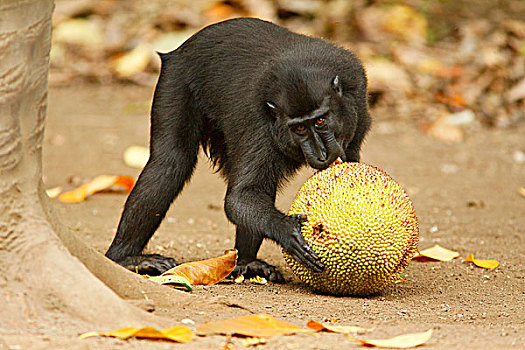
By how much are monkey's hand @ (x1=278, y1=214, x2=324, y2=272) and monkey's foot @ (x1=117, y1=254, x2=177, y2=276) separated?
0.99 m

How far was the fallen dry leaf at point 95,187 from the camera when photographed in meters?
6.89

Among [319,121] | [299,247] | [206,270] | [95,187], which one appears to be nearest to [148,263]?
[206,270]

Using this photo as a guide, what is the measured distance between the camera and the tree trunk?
296cm

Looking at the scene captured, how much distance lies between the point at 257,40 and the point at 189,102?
0.58 m

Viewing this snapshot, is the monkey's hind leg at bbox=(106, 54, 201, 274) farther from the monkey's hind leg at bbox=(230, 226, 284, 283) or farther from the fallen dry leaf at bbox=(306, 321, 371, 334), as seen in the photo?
the fallen dry leaf at bbox=(306, 321, 371, 334)

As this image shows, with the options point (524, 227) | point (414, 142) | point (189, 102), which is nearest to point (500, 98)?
point (414, 142)

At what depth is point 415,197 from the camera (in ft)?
23.5

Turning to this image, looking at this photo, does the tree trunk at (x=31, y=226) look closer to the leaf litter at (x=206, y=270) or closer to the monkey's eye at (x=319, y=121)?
the leaf litter at (x=206, y=270)

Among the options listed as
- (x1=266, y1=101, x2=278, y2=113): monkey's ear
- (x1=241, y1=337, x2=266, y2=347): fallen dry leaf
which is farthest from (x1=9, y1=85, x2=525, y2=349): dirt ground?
(x1=266, y1=101, x2=278, y2=113): monkey's ear

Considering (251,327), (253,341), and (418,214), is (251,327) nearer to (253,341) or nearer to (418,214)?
(253,341)

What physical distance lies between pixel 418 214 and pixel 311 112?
269cm

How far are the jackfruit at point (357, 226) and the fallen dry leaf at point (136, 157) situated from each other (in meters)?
4.43

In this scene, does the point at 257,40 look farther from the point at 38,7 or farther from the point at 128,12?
the point at 128,12

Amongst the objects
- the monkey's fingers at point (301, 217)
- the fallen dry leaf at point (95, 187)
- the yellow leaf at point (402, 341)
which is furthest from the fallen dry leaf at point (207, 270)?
the fallen dry leaf at point (95, 187)
